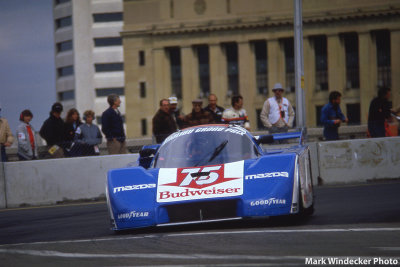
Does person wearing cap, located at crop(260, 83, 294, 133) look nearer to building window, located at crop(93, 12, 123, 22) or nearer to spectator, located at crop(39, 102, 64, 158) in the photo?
spectator, located at crop(39, 102, 64, 158)

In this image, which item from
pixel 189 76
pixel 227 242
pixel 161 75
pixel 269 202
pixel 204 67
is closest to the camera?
pixel 227 242

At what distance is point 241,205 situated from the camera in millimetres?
9156

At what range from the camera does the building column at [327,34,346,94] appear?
79.6 m

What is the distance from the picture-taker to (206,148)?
10.6 m

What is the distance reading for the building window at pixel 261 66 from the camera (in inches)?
3305

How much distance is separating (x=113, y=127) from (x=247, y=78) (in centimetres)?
6642

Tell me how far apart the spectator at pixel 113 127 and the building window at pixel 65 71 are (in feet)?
355

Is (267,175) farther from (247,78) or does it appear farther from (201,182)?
(247,78)

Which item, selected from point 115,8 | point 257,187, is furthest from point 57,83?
point 257,187

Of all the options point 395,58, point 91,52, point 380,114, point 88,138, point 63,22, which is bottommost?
point 88,138

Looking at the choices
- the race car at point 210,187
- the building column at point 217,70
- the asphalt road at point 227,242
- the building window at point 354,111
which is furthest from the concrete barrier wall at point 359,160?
the building column at point 217,70

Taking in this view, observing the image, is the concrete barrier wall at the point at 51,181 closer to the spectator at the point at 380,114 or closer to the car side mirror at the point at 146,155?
the spectator at the point at 380,114

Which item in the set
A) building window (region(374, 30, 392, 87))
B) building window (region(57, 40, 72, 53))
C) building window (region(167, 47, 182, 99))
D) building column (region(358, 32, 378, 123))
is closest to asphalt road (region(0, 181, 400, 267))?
building window (region(374, 30, 392, 87))

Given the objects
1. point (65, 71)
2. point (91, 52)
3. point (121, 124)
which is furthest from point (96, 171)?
point (65, 71)
